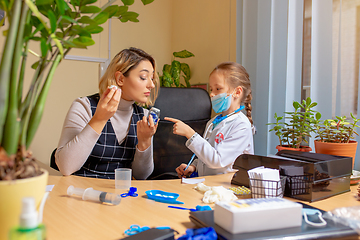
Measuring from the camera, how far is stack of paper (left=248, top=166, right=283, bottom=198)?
0.81m

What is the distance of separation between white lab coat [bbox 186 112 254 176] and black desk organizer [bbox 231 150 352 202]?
0.88ft

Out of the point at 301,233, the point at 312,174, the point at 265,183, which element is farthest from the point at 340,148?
the point at 301,233

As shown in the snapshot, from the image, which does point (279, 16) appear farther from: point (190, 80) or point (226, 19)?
point (190, 80)

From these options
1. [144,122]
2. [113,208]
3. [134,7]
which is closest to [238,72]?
[144,122]

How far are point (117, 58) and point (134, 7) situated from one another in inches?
81.6

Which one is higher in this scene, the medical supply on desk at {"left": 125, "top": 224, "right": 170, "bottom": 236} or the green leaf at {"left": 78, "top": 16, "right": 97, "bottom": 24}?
the green leaf at {"left": 78, "top": 16, "right": 97, "bottom": 24}

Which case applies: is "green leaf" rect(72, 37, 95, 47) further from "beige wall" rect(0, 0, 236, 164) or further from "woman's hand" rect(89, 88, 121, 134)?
"beige wall" rect(0, 0, 236, 164)

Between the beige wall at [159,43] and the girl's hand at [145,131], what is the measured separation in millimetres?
1425

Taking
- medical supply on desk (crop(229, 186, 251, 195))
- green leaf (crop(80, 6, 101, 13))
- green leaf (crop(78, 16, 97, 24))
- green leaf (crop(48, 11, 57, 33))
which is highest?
green leaf (crop(80, 6, 101, 13))

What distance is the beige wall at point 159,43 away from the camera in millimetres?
2750

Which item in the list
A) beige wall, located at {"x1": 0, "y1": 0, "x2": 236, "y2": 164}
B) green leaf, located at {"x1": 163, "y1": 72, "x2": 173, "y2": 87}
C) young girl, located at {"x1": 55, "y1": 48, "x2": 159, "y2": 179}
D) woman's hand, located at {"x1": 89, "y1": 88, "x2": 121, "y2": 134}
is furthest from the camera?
green leaf, located at {"x1": 163, "y1": 72, "x2": 173, "y2": 87}

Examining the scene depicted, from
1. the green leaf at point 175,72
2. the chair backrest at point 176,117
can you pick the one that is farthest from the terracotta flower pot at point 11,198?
the green leaf at point 175,72

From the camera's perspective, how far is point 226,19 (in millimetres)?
2648

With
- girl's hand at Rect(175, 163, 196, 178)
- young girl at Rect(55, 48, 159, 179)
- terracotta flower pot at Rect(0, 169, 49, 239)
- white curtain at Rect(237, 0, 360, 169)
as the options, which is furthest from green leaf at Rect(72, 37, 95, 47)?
white curtain at Rect(237, 0, 360, 169)
